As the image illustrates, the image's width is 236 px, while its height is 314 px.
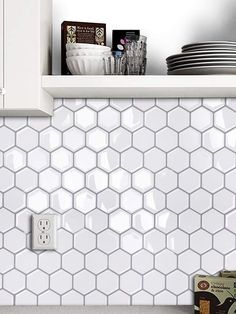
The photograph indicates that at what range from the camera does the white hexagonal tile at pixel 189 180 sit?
6.67 ft

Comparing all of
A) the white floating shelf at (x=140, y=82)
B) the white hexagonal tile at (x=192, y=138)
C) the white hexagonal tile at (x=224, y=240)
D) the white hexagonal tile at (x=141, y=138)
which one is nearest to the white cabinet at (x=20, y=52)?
the white floating shelf at (x=140, y=82)

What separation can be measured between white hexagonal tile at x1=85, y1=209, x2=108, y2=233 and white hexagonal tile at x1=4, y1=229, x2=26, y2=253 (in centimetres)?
22

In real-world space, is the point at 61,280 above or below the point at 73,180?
below

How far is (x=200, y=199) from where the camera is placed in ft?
6.67

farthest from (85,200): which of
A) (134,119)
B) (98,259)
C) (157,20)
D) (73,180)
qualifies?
(157,20)

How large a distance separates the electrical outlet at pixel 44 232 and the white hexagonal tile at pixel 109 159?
0.24 meters

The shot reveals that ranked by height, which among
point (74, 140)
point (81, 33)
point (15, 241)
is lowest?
point (15, 241)

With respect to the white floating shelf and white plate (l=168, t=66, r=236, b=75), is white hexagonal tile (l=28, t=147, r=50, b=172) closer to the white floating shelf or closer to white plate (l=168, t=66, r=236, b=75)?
the white floating shelf

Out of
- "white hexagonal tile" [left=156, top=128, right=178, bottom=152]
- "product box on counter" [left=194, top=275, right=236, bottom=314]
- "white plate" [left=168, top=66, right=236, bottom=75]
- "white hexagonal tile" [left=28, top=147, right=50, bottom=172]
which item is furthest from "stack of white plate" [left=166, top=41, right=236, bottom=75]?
"product box on counter" [left=194, top=275, right=236, bottom=314]

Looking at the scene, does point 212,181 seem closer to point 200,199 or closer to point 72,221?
point 200,199

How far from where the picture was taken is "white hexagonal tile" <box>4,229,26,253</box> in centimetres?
204

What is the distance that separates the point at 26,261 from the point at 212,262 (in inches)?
24.5

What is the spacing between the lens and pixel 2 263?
80.5 inches

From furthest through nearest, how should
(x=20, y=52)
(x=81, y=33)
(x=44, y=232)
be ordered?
1. (x=44, y=232)
2. (x=81, y=33)
3. (x=20, y=52)
